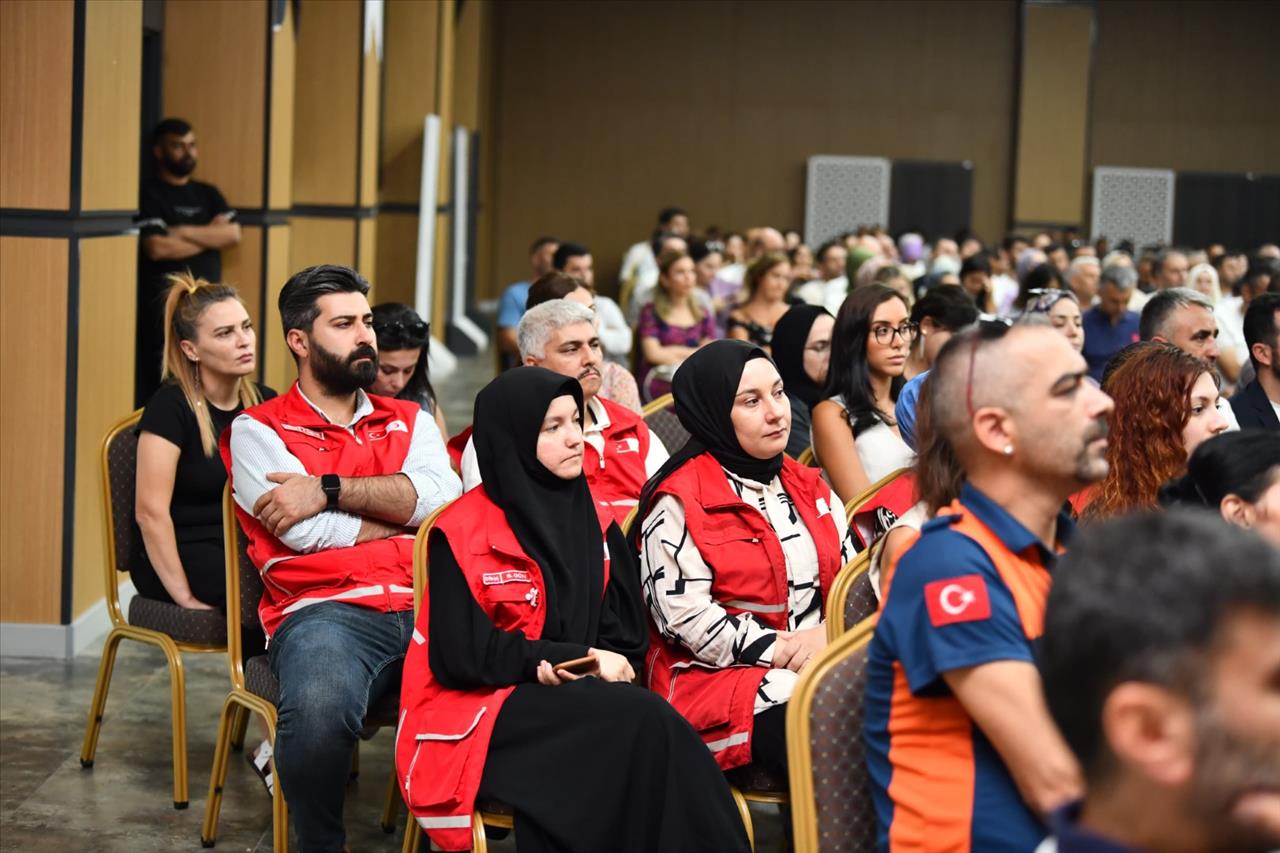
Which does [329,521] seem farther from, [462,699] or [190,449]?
[462,699]

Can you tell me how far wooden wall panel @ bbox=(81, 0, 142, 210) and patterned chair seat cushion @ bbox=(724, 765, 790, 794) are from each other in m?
3.01

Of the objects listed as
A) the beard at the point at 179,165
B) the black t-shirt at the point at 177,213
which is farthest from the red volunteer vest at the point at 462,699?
the beard at the point at 179,165

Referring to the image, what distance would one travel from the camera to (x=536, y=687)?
112 inches

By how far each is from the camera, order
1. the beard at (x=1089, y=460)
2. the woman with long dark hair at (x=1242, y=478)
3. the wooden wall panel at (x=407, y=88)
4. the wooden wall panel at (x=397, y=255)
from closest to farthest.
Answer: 1. the beard at (x=1089, y=460)
2. the woman with long dark hair at (x=1242, y=478)
3. the wooden wall panel at (x=407, y=88)
4. the wooden wall panel at (x=397, y=255)

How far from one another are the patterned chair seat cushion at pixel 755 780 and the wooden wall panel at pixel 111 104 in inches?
119

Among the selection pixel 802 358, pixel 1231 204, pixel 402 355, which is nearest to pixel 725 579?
pixel 402 355

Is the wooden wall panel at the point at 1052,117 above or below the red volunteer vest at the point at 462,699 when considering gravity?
above

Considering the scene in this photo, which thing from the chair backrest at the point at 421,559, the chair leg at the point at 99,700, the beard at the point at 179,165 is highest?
the beard at the point at 179,165

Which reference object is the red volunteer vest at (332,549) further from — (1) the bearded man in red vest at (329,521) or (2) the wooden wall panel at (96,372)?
(2) the wooden wall panel at (96,372)

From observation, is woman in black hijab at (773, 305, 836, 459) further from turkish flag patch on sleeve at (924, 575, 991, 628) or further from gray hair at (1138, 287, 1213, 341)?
turkish flag patch on sleeve at (924, 575, 991, 628)

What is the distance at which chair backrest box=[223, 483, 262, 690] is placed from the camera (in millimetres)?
3525

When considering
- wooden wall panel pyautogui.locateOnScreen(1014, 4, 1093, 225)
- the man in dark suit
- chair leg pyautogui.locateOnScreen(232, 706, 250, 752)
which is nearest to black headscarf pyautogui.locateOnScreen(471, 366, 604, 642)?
chair leg pyautogui.locateOnScreen(232, 706, 250, 752)

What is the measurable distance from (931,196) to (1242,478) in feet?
58.7

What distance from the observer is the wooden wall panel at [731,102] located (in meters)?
19.9
